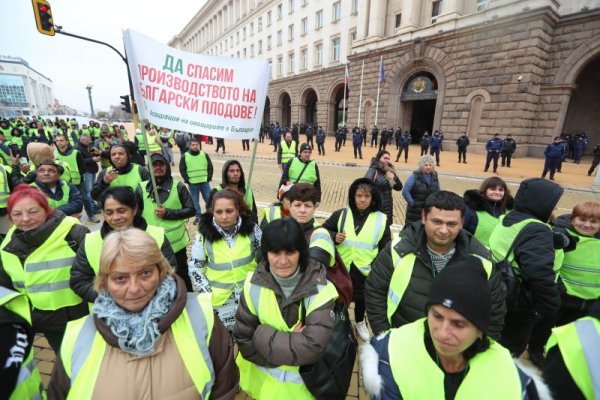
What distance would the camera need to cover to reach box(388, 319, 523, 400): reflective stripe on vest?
1177 mm

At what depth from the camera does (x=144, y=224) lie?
2.46 meters

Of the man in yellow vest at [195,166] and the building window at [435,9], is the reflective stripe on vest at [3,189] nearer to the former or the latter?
the man in yellow vest at [195,166]

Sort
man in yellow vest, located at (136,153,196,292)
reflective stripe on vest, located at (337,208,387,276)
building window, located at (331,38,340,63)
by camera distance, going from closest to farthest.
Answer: reflective stripe on vest, located at (337,208,387,276), man in yellow vest, located at (136,153,196,292), building window, located at (331,38,340,63)

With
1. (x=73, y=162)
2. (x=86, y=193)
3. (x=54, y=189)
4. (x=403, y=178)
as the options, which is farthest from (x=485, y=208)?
(x=403, y=178)

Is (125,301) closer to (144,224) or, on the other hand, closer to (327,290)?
(327,290)

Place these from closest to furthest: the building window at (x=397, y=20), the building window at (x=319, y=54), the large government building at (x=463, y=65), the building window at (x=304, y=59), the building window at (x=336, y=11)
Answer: the large government building at (x=463, y=65) → the building window at (x=397, y=20) → the building window at (x=336, y=11) → the building window at (x=319, y=54) → the building window at (x=304, y=59)

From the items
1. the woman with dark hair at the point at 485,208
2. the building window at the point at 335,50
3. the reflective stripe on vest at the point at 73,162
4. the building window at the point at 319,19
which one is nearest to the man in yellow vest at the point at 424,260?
the woman with dark hair at the point at 485,208

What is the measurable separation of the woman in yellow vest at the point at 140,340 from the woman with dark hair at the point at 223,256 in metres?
0.93

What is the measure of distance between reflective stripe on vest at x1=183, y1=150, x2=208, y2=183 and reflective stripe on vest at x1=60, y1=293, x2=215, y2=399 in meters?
5.00

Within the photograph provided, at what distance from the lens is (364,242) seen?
2.80 meters

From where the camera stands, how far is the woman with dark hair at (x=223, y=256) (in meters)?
2.39

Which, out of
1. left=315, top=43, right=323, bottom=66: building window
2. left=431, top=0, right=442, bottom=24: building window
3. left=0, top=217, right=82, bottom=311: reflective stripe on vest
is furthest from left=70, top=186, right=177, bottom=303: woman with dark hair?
left=315, top=43, right=323, bottom=66: building window

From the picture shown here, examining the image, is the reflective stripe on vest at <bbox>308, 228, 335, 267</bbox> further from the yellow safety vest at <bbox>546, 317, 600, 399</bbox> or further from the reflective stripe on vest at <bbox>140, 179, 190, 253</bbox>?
the reflective stripe on vest at <bbox>140, 179, 190, 253</bbox>

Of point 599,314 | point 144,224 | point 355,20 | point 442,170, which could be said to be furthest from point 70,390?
point 355,20
